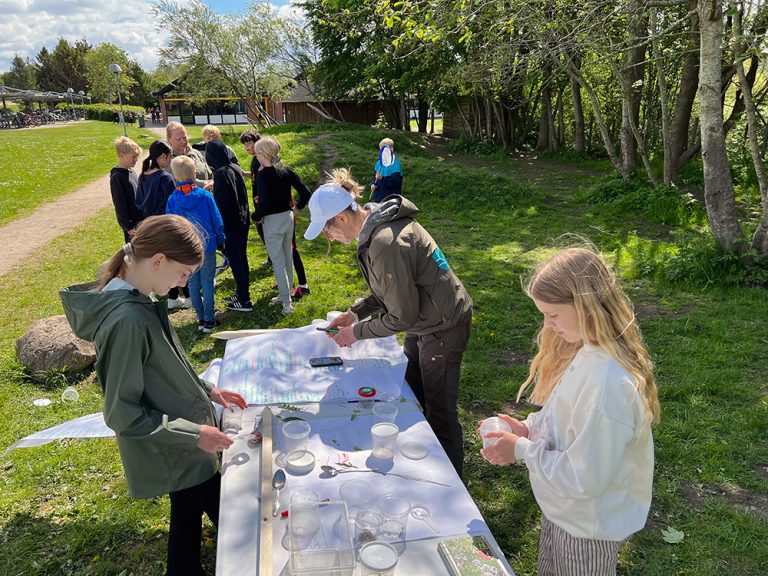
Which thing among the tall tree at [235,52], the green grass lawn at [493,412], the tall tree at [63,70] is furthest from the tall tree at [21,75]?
the green grass lawn at [493,412]

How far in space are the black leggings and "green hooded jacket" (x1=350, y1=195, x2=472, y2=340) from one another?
1.03m

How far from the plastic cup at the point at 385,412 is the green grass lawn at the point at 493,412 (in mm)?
1240

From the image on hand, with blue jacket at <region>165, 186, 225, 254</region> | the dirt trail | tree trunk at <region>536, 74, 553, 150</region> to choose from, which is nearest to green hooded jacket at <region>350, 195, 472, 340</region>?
blue jacket at <region>165, 186, 225, 254</region>

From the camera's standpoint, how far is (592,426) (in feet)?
5.03

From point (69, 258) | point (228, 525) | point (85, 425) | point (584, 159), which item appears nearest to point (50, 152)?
point (69, 258)

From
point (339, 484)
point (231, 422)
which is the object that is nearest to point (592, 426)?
point (339, 484)

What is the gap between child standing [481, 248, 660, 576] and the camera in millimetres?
1541

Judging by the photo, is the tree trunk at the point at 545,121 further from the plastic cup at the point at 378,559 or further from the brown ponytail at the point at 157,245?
the plastic cup at the point at 378,559

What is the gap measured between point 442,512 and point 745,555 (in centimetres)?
216

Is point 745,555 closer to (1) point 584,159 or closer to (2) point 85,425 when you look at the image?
(2) point 85,425

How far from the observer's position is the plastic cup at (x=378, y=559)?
1521mm

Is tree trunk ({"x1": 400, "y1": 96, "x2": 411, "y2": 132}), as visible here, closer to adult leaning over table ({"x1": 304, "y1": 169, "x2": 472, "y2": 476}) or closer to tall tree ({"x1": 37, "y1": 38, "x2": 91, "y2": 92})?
adult leaning over table ({"x1": 304, "y1": 169, "x2": 472, "y2": 476})

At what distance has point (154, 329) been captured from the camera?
6.66ft

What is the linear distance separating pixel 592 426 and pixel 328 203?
1701 millimetres
